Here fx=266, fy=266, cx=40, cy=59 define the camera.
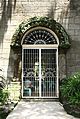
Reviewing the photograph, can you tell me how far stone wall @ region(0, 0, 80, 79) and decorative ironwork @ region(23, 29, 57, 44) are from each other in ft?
2.23

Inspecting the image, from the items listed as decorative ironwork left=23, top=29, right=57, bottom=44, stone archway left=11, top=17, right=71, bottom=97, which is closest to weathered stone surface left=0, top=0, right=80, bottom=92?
stone archway left=11, top=17, right=71, bottom=97

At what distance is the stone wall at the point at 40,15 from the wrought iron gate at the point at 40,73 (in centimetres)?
39

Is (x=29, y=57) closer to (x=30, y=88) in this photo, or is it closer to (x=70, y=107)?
(x=30, y=88)

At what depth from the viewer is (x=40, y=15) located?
11.6 m

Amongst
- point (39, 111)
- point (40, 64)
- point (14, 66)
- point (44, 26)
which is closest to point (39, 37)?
point (44, 26)

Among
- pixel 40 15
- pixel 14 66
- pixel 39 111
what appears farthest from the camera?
pixel 40 15

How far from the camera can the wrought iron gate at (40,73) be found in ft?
37.0

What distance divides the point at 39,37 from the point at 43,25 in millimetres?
546

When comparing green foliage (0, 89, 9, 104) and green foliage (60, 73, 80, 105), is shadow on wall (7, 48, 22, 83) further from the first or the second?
green foliage (60, 73, 80, 105)

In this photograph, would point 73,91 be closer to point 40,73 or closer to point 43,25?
point 40,73

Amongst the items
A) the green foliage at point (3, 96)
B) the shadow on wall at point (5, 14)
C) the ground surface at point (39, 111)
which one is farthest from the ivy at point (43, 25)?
the ground surface at point (39, 111)

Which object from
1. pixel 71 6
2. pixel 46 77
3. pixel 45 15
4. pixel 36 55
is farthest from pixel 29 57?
pixel 71 6

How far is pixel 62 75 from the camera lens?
441 inches

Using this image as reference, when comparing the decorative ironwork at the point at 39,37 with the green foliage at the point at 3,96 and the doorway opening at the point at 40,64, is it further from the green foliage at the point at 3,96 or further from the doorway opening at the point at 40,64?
the green foliage at the point at 3,96
